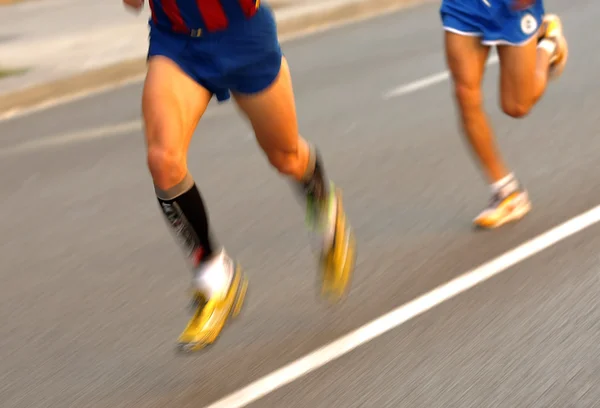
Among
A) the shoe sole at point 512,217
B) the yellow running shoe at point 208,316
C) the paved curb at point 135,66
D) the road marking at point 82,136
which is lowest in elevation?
the paved curb at point 135,66

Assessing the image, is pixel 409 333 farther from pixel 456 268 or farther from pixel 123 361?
pixel 123 361

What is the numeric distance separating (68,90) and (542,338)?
7.94m

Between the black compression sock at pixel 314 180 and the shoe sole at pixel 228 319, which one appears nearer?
the shoe sole at pixel 228 319

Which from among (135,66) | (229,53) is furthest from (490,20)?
(135,66)

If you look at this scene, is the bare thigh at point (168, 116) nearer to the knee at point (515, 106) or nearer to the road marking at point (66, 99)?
the knee at point (515, 106)

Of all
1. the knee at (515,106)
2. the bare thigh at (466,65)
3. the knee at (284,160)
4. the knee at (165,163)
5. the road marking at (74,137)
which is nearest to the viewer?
the knee at (165,163)

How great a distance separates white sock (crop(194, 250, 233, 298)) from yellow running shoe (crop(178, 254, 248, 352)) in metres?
0.01

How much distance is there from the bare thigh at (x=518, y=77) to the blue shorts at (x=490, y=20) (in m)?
0.06

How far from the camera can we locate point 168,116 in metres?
3.66

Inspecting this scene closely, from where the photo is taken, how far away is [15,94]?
10.5 meters

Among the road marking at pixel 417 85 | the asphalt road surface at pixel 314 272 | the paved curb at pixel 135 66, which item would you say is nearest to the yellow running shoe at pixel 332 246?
the asphalt road surface at pixel 314 272

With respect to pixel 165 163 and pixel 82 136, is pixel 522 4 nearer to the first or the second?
pixel 165 163

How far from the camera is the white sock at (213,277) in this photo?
387 cm

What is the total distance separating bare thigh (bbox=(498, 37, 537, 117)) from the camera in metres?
4.98
